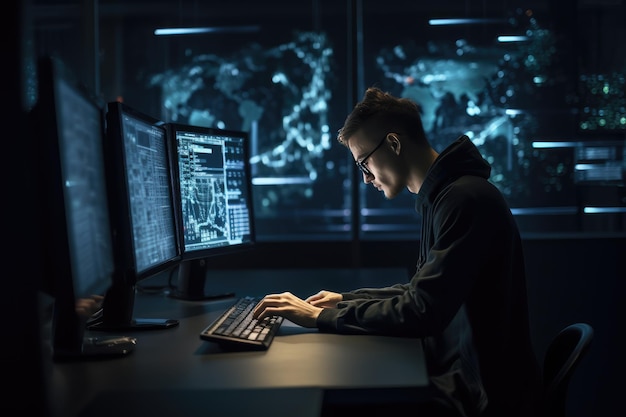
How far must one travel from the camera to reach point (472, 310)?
4.89 ft

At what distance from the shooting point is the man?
1.41 metres

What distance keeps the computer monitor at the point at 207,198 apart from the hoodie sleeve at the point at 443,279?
2.07ft

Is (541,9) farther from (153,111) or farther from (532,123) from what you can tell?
(153,111)

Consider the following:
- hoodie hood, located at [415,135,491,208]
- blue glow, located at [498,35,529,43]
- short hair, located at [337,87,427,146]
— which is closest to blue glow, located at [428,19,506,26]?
blue glow, located at [498,35,529,43]

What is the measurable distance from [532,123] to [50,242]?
2657 mm

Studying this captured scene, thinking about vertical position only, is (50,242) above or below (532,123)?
below

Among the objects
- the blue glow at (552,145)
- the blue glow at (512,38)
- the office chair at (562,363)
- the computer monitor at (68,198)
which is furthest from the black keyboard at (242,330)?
the blue glow at (512,38)

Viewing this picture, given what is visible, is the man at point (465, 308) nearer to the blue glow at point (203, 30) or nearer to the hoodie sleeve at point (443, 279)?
the hoodie sleeve at point (443, 279)

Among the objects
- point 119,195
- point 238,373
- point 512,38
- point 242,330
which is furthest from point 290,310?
point 512,38

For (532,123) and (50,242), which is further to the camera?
(532,123)

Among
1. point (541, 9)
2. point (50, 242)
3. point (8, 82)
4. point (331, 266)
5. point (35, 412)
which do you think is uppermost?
point (541, 9)

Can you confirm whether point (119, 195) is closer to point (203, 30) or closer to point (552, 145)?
point (203, 30)

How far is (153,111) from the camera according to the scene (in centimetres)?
348

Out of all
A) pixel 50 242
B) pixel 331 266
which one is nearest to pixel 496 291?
pixel 50 242
